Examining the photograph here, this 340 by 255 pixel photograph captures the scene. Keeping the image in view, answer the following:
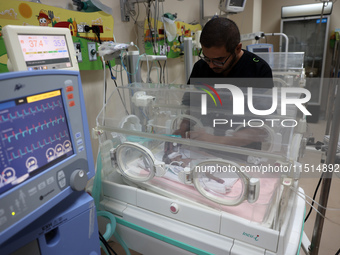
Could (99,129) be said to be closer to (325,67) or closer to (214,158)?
(214,158)

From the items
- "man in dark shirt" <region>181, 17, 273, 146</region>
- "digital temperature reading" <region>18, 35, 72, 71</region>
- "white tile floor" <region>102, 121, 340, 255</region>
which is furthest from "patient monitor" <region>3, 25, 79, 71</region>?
"white tile floor" <region>102, 121, 340, 255</region>

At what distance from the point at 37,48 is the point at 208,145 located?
662 millimetres

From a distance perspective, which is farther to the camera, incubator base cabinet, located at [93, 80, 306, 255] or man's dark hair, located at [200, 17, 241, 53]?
man's dark hair, located at [200, 17, 241, 53]

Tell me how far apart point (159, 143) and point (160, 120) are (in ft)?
0.75

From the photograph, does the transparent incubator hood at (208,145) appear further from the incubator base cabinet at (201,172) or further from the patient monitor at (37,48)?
the patient monitor at (37,48)

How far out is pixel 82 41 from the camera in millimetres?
1693

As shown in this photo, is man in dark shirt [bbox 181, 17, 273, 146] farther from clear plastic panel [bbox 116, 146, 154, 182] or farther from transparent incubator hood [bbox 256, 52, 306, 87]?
transparent incubator hood [bbox 256, 52, 306, 87]

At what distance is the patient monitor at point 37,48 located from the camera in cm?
72

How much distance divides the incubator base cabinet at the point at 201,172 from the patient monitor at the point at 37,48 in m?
0.44

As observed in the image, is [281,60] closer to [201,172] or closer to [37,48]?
[201,172]

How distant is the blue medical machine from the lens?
59 centimetres

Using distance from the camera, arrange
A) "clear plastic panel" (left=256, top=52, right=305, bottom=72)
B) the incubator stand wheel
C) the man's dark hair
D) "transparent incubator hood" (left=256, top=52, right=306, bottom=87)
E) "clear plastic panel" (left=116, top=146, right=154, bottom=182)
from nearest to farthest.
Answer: the incubator stand wheel, "clear plastic panel" (left=116, top=146, right=154, bottom=182), the man's dark hair, "transparent incubator hood" (left=256, top=52, right=306, bottom=87), "clear plastic panel" (left=256, top=52, right=305, bottom=72)

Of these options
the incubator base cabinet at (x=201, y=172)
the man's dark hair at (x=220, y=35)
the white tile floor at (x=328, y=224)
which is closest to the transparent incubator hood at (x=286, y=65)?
the white tile floor at (x=328, y=224)

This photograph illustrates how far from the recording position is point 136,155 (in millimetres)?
1284
